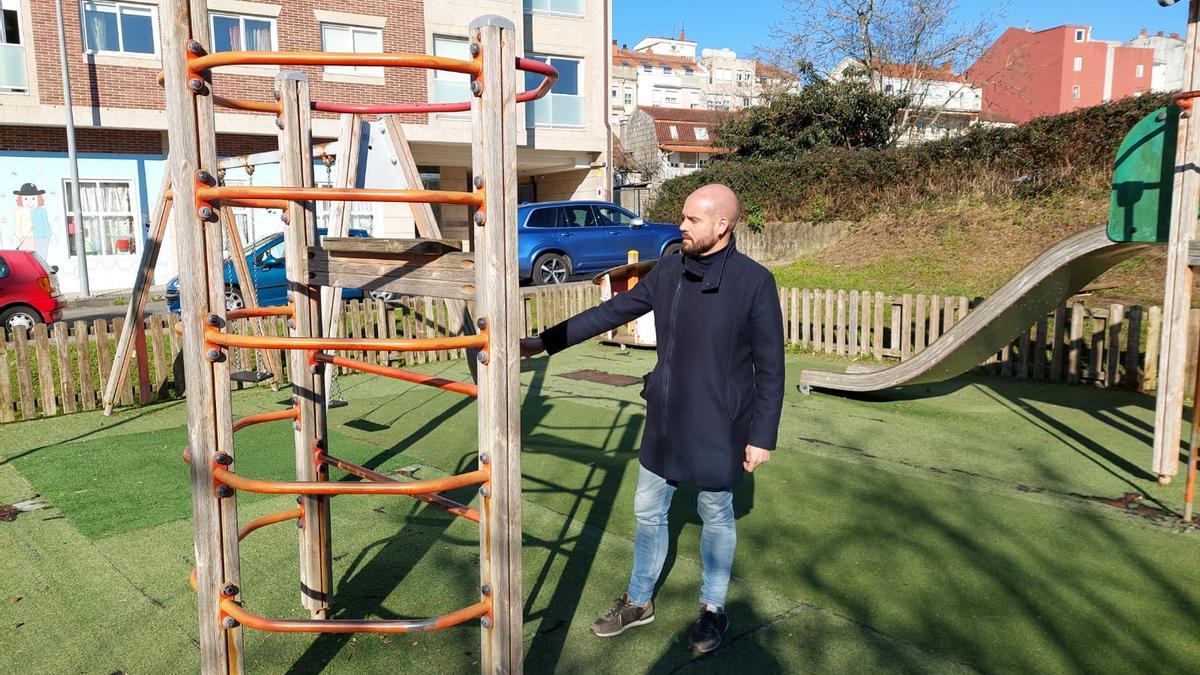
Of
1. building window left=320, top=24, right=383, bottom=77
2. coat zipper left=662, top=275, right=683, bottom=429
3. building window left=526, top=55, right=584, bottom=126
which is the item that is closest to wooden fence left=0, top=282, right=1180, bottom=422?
coat zipper left=662, top=275, right=683, bottom=429

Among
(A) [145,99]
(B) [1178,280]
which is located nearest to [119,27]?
(A) [145,99]

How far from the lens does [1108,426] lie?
22.5 ft

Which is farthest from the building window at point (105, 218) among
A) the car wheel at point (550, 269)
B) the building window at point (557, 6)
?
the building window at point (557, 6)

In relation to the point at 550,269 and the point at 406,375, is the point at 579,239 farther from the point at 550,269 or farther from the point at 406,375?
the point at 406,375

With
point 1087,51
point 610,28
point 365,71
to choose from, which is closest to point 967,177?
point 610,28

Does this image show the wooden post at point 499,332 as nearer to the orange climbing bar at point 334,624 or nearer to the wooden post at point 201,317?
the orange climbing bar at point 334,624

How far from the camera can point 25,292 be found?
12.3 metres

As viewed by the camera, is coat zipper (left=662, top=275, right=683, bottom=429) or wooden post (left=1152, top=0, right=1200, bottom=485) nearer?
coat zipper (left=662, top=275, right=683, bottom=429)

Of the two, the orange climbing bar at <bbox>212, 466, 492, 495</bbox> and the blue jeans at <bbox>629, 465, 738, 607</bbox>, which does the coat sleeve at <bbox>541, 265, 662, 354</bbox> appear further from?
the orange climbing bar at <bbox>212, 466, 492, 495</bbox>

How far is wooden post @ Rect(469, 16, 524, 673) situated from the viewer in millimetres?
2387

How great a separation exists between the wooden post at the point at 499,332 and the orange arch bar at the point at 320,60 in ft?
0.40

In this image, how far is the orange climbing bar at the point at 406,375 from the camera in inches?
105

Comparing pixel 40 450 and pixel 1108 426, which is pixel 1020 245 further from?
pixel 40 450

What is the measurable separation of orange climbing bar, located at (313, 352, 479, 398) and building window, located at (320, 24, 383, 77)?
64.4 ft
